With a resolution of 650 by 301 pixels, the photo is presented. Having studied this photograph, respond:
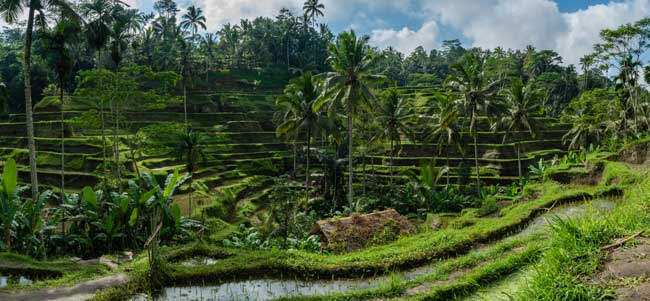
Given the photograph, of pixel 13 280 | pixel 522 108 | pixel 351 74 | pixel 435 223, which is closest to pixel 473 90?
pixel 522 108

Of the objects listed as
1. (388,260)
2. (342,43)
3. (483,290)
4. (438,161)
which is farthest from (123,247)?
(438,161)

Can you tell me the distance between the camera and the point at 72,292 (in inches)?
388

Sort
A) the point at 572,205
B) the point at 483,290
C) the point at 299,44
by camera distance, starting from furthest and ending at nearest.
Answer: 1. the point at 299,44
2. the point at 572,205
3. the point at 483,290

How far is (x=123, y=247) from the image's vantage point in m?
16.5

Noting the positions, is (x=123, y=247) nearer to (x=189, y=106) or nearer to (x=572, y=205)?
(x=572, y=205)

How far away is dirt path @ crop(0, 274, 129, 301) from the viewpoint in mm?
9430

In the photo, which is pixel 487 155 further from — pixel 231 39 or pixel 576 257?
pixel 231 39

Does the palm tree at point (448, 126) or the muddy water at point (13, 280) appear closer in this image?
the muddy water at point (13, 280)

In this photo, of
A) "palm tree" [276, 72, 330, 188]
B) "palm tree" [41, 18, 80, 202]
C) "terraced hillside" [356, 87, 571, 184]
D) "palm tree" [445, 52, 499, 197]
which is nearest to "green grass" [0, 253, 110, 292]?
"palm tree" [41, 18, 80, 202]

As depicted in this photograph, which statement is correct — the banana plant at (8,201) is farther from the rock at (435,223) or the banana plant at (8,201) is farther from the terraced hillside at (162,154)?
the rock at (435,223)

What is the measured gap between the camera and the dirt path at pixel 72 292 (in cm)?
943

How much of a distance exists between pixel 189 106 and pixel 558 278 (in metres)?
54.1

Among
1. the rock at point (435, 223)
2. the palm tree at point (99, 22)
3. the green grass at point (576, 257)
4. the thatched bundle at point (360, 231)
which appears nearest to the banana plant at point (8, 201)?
the palm tree at point (99, 22)

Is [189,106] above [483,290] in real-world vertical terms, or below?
above
